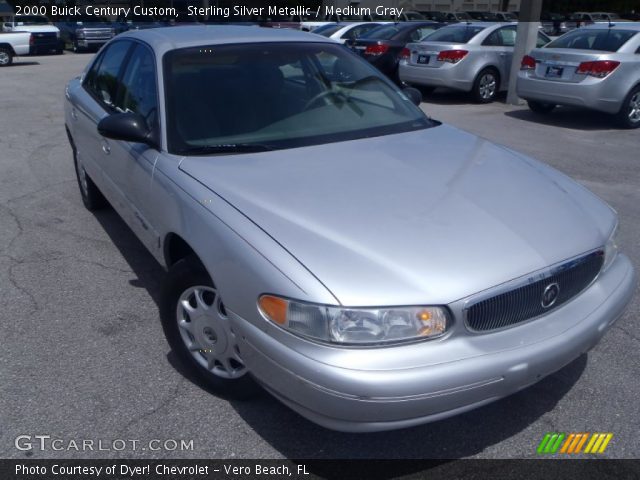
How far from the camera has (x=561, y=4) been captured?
41688mm

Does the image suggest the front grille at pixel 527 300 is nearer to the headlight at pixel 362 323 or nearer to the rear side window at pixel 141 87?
the headlight at pixel 362 323

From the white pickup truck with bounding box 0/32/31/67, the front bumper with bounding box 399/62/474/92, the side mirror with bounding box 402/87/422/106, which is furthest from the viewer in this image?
the white pickup truck with bounding box 0/32/31/67

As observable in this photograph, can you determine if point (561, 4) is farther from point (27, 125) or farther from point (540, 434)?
point (540, 434)

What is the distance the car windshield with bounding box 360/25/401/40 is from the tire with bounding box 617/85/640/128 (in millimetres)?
5696

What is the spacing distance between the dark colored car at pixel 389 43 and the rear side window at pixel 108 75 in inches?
364

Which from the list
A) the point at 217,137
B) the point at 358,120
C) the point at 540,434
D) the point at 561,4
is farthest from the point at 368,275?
the point at 561,4

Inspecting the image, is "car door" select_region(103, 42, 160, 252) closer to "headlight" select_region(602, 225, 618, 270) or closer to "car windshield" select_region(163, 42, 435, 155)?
"car windshield" select_region(163, 42, 435, 155)

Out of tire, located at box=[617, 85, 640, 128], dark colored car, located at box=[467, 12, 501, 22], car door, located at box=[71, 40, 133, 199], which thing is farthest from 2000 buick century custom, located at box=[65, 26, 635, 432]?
dark colored car, located at box=[467, 12, 501, 22]

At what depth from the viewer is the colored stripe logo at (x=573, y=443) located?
2869mm

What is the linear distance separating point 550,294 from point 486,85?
10.5 meters

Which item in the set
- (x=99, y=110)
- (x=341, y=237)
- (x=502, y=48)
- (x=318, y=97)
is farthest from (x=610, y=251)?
(x=502, y=48)

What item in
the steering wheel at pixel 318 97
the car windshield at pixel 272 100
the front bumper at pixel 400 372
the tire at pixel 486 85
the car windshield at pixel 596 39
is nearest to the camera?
the front bumper at pixel 400 372

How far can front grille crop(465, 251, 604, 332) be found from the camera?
2527 mm

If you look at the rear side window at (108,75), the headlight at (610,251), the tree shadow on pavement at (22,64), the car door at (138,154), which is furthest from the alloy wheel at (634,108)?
the tree shadow on pavement at (22,64)
